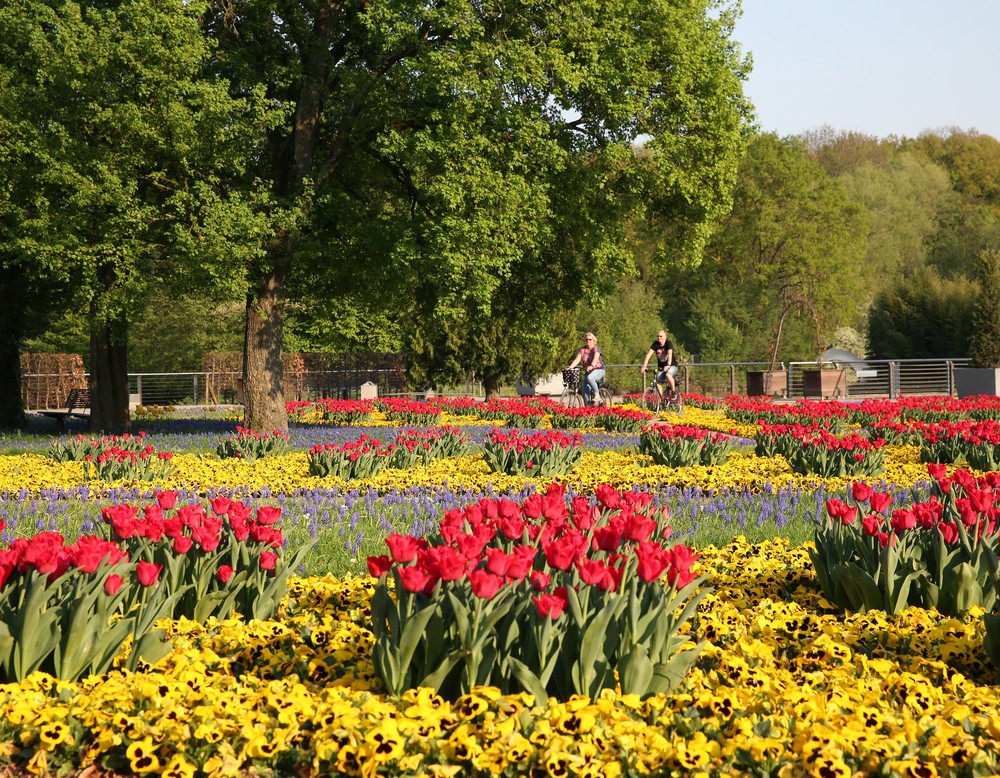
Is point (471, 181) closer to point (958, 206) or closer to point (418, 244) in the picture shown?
point (418, 244)

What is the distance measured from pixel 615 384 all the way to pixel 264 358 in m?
25.7

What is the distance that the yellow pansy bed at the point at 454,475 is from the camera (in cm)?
976

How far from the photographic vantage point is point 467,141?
51.5ft

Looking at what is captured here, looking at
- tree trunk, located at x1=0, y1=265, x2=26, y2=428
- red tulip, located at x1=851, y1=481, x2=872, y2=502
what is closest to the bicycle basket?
tree trunk, located at x1=0, y1=265, x2=26, y2=428

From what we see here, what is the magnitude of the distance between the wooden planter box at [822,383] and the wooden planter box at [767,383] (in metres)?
1.37

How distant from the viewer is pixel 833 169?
68.6m

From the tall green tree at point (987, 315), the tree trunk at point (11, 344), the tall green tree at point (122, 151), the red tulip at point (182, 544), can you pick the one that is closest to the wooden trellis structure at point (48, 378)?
the tree trunk at point (11, 344)

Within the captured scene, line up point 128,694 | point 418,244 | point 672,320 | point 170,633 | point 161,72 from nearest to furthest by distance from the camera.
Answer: point 128,694
point 170,633
point 161,72
point 418,244
point 672,320

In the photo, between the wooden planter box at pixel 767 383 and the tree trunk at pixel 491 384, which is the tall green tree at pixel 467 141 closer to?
the tree trunk at pixel 491 384

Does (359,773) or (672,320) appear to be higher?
(672,320)

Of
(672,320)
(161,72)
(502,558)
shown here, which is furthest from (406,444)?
(672,320)

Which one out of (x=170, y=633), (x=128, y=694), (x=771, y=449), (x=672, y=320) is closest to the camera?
(x=128, y=694)

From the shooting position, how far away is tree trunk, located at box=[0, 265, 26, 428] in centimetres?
1973

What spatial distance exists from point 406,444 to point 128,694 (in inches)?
336
